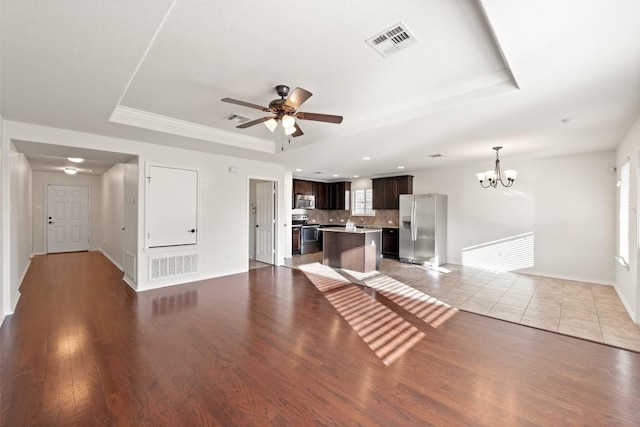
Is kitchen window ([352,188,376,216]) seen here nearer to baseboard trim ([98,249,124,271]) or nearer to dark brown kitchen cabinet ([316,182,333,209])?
dark brown kitchen cabinet ([316,182,333,209])

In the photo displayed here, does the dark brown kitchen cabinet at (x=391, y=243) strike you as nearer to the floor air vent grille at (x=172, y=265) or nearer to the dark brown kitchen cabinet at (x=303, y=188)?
the dark brown kitchen cabinet at (x=303, y=188)

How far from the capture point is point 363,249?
6215mm

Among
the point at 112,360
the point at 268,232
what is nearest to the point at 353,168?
the point at 268,232

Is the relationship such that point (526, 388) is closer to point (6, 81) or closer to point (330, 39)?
point (330, 39)

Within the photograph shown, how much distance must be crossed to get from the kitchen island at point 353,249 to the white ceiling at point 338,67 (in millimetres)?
2545

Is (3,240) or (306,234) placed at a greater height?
(3,240)

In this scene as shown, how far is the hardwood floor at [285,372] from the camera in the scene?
1906 millimetres

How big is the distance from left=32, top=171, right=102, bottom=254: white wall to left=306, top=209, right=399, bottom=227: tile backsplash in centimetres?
685

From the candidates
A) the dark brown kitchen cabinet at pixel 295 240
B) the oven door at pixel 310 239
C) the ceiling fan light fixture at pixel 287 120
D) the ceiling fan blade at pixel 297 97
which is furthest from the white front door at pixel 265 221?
the ceiling fan blade at pixel 297 97

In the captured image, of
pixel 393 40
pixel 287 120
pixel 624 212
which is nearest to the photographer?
pixel 393 40

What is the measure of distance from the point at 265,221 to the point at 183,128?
3.39 meters

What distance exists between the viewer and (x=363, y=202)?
9422 millimetres

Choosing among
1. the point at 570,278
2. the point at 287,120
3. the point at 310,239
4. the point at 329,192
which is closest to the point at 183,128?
the point at 287,120

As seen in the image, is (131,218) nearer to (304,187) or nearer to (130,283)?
(130,283)
